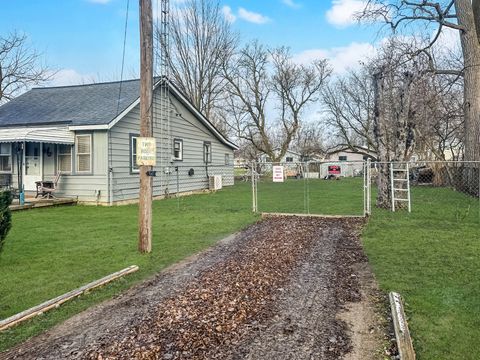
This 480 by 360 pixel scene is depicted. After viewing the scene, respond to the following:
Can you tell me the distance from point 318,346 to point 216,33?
35339 mm

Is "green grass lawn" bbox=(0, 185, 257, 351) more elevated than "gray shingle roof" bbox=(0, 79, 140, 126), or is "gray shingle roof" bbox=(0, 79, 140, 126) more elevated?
"gray shingle roof" bbox=(0, 79, 140, 126)

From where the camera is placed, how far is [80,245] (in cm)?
768

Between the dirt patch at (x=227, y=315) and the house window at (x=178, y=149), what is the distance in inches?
497

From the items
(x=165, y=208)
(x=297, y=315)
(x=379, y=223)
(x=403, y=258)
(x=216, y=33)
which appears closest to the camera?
(x=297, y=315)

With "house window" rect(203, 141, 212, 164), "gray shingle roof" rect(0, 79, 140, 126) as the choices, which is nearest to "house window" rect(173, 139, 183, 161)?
"house window" rect(203, 141, 212, 164)

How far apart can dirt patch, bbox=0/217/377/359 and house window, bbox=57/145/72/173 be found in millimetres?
10231

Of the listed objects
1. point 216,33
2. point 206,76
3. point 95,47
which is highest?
point 216,33

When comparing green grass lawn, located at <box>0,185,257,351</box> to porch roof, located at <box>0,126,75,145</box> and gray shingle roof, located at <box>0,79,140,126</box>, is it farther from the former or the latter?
gray shingle roof, located at <box>0,79,140,126</box>

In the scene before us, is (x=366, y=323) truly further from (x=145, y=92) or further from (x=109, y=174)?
(x=109, y=174)

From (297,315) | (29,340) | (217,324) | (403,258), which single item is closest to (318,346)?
(297,315)

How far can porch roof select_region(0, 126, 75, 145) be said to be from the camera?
13203 millimetres

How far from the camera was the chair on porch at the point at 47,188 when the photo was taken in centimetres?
1433

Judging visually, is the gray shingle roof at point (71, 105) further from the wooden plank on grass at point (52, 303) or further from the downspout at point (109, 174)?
the wooden plank on grass at point (52, 303)

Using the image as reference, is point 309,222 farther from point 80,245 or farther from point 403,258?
point 80,245
